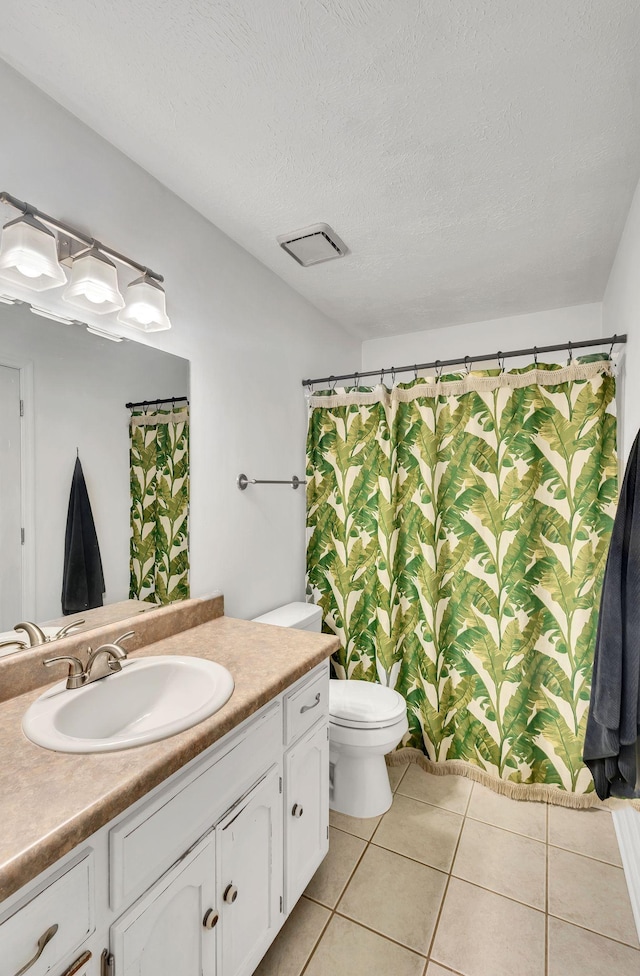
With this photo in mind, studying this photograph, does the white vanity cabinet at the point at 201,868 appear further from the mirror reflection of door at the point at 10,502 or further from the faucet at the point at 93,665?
the mirror reflection of door at the point at 10,502

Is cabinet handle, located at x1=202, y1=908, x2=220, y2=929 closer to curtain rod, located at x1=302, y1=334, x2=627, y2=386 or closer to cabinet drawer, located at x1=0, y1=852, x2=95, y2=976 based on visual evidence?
cabinet drawer, located at x1=0, y1=852, x2=95, y2=976

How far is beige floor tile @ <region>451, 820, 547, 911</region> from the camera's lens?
1583 mm

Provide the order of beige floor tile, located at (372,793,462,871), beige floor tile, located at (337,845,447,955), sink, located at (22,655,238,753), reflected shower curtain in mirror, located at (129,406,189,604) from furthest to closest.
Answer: beige floor tile, located at (372,793,462,871) → reflected shower curtain in mirror, located at (129,406,189,604) → beige floor tile, located at (337,845,447,955) → sink, located at (22,655,238,753)

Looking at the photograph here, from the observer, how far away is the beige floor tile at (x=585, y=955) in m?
1.31

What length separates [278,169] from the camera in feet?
4.90

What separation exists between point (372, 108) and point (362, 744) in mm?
2148

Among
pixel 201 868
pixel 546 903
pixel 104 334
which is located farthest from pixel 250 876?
pixel 104 334

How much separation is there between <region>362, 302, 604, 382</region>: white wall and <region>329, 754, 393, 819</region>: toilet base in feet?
7.07

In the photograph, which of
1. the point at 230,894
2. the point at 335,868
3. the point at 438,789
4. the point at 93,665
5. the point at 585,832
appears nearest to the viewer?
the point at 230,894

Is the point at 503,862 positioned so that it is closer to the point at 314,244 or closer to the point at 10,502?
the point at 10,502

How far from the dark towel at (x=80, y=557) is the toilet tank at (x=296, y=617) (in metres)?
0.81

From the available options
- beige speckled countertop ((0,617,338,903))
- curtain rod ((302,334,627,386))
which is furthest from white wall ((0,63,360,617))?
beige speckled countertop ((0,617,338,903))

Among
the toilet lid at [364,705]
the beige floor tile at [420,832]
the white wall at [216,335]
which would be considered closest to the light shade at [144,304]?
the white wall at [216,335]

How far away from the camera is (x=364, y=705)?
1.97m
